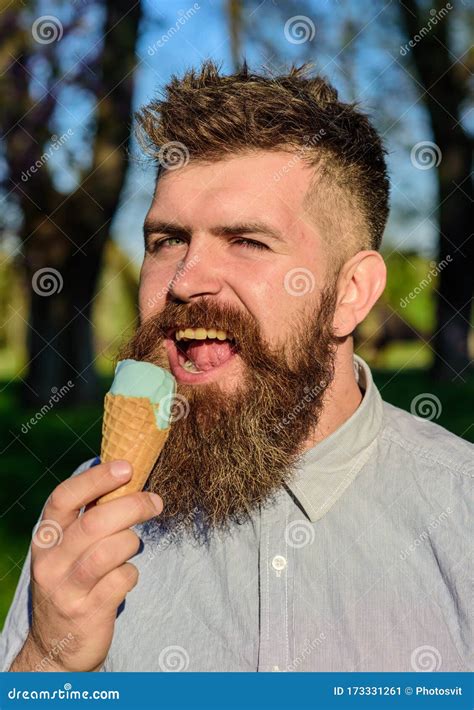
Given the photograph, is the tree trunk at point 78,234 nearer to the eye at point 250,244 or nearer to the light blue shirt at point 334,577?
the eye at point 250,244

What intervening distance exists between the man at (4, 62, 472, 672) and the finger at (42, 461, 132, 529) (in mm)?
276

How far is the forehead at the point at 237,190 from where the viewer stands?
2.86 metres

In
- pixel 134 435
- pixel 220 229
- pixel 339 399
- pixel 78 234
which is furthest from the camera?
pixel 78 234

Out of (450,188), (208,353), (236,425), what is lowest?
(236,425)

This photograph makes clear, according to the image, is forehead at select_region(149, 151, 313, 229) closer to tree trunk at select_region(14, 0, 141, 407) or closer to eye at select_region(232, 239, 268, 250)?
eye at select_region(232, 239, 268, 250)

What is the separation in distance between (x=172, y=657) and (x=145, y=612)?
0.60 feet

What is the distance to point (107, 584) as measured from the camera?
7.39 feet

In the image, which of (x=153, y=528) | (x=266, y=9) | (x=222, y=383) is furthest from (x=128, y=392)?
(x=266, y=9)

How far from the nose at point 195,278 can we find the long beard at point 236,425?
0.04 m

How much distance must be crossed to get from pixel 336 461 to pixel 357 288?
678mm

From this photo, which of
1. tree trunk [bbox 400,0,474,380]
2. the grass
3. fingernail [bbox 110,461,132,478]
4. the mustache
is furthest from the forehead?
tree trunk [bbox 400,0,474,380]

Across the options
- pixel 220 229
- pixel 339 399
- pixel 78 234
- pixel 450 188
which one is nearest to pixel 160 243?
pixel 220 229

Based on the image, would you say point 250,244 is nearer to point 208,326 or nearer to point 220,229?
point 220,229

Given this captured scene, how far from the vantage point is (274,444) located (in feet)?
9.90
